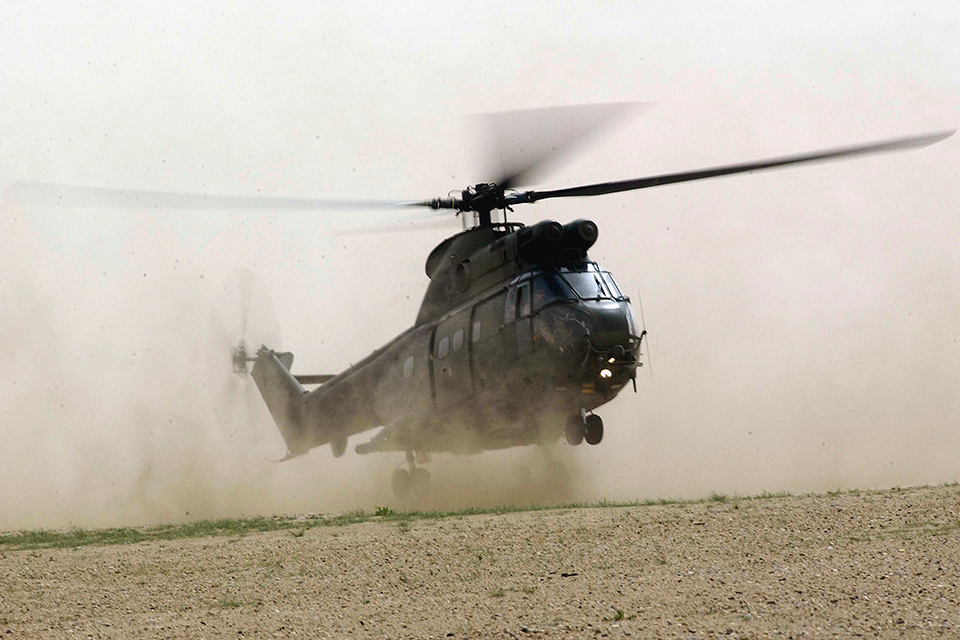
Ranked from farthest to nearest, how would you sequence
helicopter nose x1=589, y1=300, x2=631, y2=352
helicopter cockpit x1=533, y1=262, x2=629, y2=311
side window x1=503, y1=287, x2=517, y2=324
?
side window x1=503, y1=287, x2=517, y2=324 < helicopter cockpit x1=533, y1=262, x2=629, y2=311 < helicopter nose x1=589, y1=300, x2=631, y2=352

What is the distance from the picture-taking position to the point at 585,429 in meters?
13.7

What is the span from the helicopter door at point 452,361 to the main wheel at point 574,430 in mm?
1710

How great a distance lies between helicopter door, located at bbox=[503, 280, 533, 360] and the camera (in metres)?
13.7

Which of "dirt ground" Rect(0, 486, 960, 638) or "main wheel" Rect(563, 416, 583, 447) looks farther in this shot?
"main wheel" Rect(563, 416, 583, 447)

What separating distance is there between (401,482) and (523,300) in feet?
17.8

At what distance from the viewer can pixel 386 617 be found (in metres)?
7.22

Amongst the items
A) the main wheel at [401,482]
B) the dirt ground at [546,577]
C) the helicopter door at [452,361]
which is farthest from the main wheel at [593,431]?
the main wheel at [401,482]

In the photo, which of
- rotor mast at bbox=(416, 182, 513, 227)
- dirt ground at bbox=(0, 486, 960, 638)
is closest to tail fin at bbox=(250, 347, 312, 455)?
rotor mast at bbox=(416, 182, 513, 227)

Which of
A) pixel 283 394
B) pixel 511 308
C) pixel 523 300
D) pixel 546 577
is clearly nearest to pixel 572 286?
pixel 523 300

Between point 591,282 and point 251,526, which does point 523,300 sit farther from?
point 251,526

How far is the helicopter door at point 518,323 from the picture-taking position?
13727 mm

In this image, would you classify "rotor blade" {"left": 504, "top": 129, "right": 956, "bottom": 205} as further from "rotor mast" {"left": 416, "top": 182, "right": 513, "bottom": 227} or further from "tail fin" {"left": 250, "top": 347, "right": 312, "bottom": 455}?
"tail fin" {"left": 250, "top": 347, "right": 312, "bottom": 455}

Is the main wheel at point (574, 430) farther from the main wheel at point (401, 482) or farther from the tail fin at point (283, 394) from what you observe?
the tail fin at point (283, 394)

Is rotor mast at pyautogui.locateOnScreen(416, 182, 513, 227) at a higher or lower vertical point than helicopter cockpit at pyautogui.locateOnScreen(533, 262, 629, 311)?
higher
